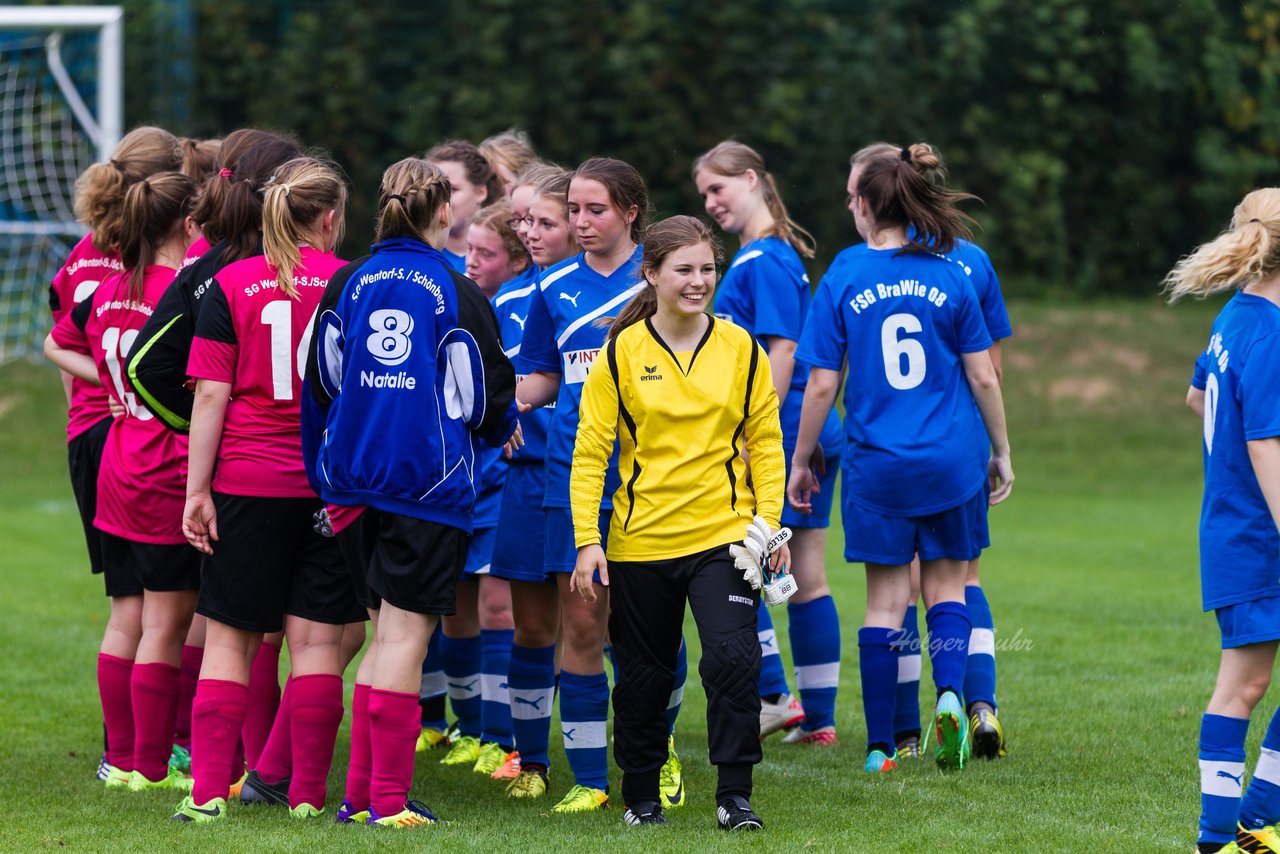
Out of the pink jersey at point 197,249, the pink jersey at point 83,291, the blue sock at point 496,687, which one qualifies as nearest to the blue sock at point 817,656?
the blue sock at point 496,687

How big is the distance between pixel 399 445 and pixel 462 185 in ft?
6.43

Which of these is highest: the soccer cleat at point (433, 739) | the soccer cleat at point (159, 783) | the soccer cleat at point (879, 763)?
the soccer cleat at point (879, 763)

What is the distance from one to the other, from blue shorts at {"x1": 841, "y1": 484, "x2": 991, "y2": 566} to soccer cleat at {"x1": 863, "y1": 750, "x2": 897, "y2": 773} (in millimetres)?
676

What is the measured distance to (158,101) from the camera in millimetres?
18906

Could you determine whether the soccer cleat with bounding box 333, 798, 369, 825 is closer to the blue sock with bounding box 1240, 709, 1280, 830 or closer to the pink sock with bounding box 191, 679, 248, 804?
the pink sock with bounding box 191, 679, 248, 804

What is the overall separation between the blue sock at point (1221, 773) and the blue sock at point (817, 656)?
213cm

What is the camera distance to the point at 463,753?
605 centimetres

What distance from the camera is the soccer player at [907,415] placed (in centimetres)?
541

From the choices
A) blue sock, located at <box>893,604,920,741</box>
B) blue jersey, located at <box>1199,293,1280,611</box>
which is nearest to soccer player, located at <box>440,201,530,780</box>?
blue sock, located at <box>893,604,920,741</box>

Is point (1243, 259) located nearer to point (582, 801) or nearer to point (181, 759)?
point (582, 801)

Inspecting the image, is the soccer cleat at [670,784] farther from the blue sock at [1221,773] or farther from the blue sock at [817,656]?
the blue sock at [1221,773]

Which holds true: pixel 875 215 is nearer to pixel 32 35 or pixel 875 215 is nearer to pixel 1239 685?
pixel 1239 685

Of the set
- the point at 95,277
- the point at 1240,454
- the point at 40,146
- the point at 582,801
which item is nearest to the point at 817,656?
the point at 582,801

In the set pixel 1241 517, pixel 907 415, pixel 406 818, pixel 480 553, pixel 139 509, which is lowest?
pixel 406 818
